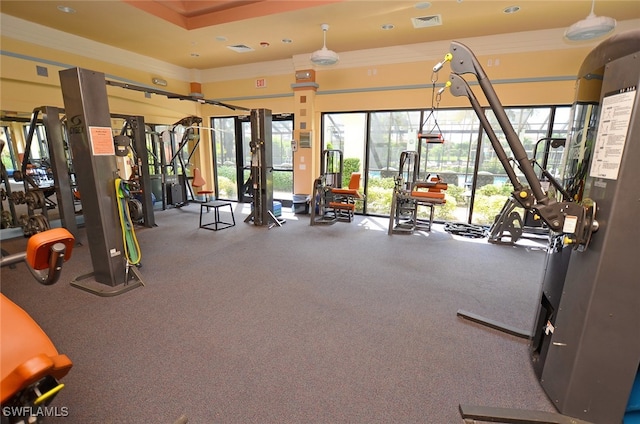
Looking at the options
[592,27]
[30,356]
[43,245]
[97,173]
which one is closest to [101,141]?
[97,173]

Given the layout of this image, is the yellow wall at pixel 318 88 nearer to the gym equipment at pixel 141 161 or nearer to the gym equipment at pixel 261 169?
the gym equipment at pixel 141 161

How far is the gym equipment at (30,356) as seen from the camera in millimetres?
940

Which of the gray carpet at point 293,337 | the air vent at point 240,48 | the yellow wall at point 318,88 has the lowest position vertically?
the gray carpet at point 293,337

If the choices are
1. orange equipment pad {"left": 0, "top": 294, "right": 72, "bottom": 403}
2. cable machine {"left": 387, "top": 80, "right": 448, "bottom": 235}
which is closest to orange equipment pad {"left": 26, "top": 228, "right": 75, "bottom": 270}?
orange equipment pad {"left": 0, "top": 294, "right": 72, "bottom": 403}

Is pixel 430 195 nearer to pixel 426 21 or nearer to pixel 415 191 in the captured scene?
pixel 415 191

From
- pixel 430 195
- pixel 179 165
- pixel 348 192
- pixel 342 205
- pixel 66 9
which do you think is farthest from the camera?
pixel 179 165

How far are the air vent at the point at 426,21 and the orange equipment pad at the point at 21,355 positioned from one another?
17.0 ft

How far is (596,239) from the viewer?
1.50 meters

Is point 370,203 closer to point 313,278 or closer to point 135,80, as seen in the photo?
point 313,278

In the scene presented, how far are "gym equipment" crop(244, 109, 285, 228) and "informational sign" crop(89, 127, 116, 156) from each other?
2.64 metres

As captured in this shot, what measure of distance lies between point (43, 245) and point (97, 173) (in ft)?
7.20

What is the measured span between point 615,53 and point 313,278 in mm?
2944

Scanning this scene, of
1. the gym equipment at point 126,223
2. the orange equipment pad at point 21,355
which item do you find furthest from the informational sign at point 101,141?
the orange equipment pad at point 21,355

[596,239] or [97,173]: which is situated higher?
[97,173]
